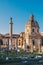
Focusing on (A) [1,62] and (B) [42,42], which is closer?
(A) [1,62]

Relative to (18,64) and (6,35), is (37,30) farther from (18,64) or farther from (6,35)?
(18,64)

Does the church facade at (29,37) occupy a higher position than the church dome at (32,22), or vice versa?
the church dome at (32,22)

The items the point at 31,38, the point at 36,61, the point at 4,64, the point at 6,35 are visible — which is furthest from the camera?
the point at 6,35

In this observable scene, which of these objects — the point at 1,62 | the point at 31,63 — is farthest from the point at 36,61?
the point at 1,62

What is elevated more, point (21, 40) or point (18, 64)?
point (21, 40)

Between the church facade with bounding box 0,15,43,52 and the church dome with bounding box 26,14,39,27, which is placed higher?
the church dome with bounding box 26,14,39,27

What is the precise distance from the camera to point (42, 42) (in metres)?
59.5

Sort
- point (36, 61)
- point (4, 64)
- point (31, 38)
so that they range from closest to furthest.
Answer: point (4, 64), point (36, 61), point (31, 38)

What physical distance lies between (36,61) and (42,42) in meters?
27.9

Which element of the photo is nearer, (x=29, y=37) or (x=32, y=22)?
(x=29, y=37)

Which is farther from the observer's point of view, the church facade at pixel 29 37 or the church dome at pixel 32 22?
the church dome at pixel 32 22

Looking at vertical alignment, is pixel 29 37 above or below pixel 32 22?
below

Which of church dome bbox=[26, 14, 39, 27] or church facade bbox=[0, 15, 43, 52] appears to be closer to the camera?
church facade bbox=[0, 15, 43, 52]

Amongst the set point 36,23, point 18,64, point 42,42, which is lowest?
point 18,64
